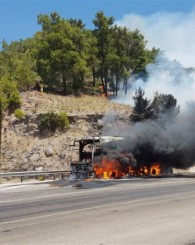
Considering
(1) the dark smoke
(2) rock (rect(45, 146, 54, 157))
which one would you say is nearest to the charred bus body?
(1) the dark smoke

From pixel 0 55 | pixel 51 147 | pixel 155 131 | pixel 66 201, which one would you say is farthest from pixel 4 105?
pixel 66 201

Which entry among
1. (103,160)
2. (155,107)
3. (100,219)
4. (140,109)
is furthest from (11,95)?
(100,219)

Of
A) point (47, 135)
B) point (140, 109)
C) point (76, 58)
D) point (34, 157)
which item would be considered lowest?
point (34, 157)

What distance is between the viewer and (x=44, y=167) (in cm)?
3972

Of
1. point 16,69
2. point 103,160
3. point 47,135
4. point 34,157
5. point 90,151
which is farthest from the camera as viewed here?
point 16,69

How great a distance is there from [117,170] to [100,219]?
15.8 metres

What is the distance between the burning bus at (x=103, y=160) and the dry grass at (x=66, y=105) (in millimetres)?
19593

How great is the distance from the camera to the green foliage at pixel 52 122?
44.2 m

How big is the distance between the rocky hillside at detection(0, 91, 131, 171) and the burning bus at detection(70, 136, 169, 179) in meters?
9.90

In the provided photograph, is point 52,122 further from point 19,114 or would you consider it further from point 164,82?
point 164,82

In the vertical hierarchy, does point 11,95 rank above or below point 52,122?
above

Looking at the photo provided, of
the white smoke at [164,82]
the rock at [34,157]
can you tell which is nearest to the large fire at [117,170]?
the rock at [34,157]

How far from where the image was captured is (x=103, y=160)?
25.8 meters

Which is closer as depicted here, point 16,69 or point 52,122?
point 52,122
